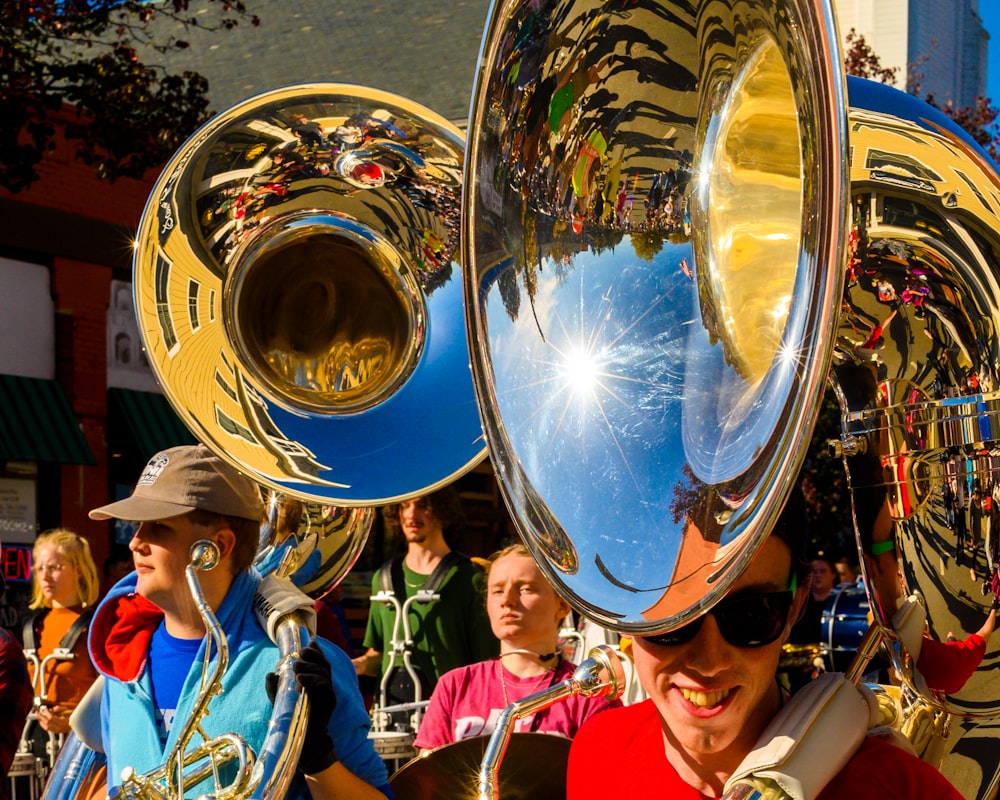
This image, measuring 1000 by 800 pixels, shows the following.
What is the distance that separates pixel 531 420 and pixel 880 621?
589 mm

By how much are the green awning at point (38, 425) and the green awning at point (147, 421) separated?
53 centimetres

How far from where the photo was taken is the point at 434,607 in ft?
18.8

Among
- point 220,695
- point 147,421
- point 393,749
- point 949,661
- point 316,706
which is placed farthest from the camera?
point 147,421

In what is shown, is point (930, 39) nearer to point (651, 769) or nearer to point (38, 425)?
point (38, 425)

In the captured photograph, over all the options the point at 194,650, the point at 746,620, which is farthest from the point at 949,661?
the point at 194,650

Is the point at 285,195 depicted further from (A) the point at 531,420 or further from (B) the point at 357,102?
(A) the point at 531,420

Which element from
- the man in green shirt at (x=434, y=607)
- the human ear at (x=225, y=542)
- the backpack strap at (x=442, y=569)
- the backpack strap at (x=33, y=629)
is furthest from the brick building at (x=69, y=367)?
the human ear at (x=225, y=542)

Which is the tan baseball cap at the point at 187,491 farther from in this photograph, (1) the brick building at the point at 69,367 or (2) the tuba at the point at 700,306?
(1) the brick building at the point at 69,367

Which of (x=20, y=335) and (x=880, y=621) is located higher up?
(x=20, y=335)

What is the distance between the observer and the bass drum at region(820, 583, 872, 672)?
7324mm

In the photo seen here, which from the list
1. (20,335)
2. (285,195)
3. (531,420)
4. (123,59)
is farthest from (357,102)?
(20,335)

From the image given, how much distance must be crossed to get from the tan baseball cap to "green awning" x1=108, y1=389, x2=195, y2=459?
9842mm

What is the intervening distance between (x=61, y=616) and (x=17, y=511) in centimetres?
629

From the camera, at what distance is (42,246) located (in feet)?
41.2
